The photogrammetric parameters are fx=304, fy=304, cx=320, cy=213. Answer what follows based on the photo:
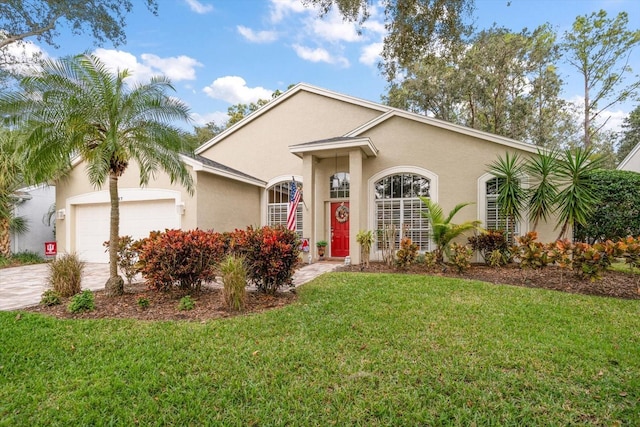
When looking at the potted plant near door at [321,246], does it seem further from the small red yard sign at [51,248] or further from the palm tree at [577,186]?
the small red yard sign at [51,248]

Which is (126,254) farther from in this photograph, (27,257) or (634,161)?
(634,161)

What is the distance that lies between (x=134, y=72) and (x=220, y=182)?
549 cm

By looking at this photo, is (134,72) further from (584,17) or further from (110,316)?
(584,17)

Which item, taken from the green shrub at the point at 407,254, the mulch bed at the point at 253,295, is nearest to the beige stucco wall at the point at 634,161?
the mulch bed at the point at 253,295

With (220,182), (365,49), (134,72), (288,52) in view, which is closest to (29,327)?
(134,72)

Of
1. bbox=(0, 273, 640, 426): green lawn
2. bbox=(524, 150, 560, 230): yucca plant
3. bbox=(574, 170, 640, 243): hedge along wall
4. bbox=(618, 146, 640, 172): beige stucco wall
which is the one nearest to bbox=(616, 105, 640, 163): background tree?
bbox=(618, 146, 640, 172): beige stucco wall

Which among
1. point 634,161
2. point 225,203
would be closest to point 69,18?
point 225,203

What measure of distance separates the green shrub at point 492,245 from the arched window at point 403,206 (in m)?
1.68

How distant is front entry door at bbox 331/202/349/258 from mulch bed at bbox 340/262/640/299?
2336 mm

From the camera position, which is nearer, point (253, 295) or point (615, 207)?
point (253, 295)

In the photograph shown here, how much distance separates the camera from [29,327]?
183 inches

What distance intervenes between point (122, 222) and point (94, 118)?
23.5 ft

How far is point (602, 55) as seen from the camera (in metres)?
19.5

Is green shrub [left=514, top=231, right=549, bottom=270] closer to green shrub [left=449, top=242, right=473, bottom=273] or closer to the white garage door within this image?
green shrub [left=449, top=242, right=473, bottom=273]
